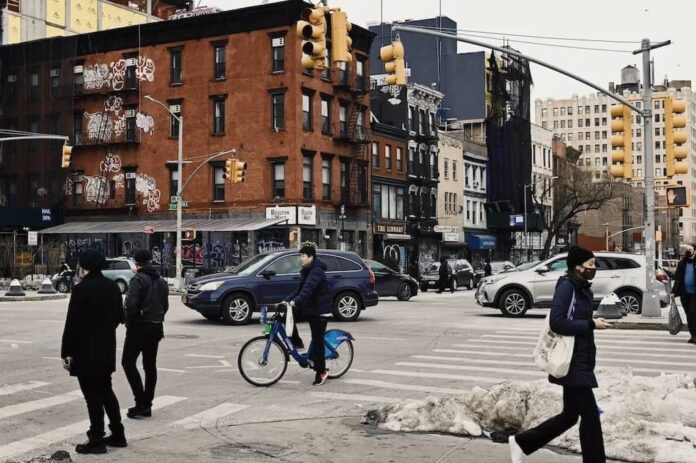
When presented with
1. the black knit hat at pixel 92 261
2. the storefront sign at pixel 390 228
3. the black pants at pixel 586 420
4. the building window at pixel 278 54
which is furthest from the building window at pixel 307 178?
the black pants at pixel 586 420

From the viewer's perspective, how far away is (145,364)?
923cm

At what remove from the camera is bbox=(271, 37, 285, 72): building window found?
155 ft

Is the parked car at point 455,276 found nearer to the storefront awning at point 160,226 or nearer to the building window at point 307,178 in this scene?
the building window at point 307,178

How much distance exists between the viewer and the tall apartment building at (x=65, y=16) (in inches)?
2505

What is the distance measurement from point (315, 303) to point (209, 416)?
8.20ft

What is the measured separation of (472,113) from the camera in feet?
253

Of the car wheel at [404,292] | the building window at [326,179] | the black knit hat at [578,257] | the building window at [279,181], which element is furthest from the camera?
the building window at [326,179]

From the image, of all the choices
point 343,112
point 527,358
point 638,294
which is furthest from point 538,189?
point 527,358

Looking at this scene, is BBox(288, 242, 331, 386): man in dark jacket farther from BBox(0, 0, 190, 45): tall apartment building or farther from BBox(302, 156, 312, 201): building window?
BBox(0, 0, 190, 45): tall apartment building

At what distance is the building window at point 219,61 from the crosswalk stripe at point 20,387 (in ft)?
129

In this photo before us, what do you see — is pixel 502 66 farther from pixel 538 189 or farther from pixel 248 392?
pixel 248 392

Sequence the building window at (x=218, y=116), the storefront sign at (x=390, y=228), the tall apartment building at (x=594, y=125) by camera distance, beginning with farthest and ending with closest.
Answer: the tall apartment building at (x=594, y=125)
the storefront sign at (x=390, y=228)
the building window at (x=218, y=116)

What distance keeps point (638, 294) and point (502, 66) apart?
60.1m

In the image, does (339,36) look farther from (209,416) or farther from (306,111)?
(306,111)
